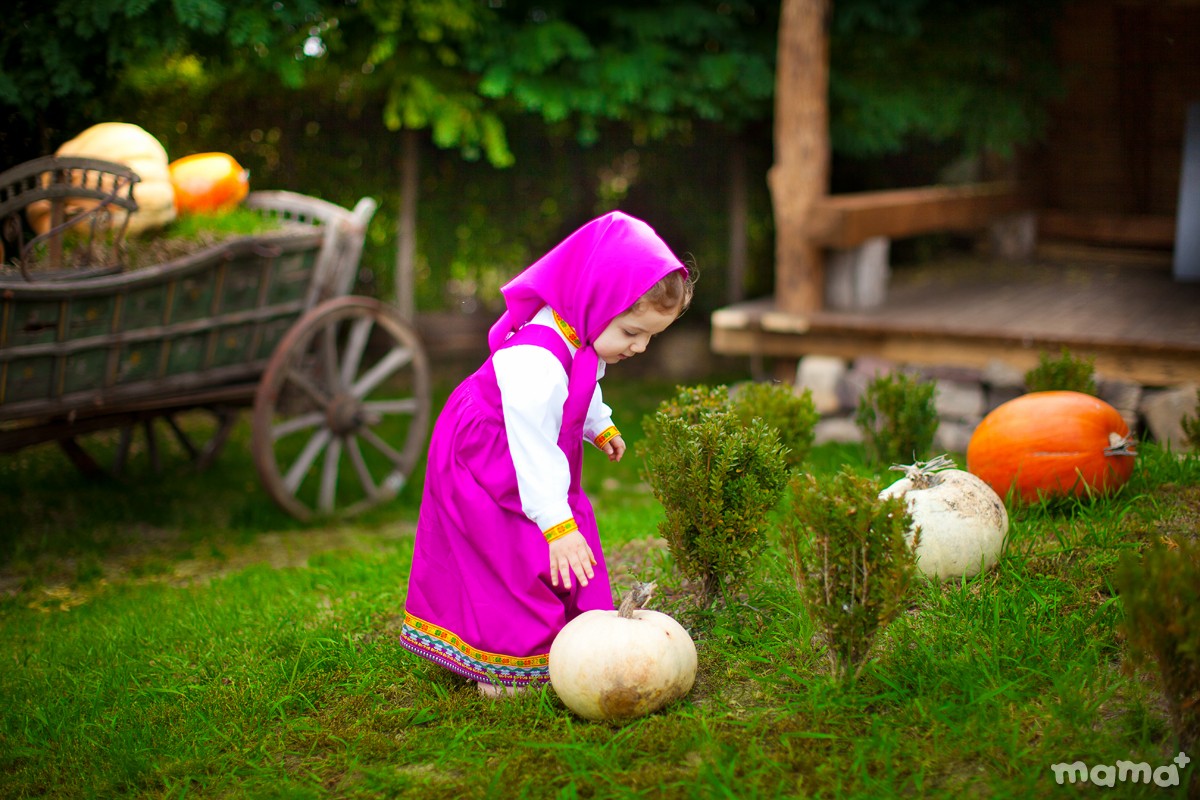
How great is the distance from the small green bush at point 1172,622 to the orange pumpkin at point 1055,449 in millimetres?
1428

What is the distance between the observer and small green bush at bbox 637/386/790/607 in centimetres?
299

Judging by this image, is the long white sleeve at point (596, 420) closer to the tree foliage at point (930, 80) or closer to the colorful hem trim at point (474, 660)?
the colorful hem trim at point (474, 660)

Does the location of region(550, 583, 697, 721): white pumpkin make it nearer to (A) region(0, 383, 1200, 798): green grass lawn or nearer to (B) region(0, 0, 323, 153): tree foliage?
(A) region(0, 383, 1200, 798): green grass lawn

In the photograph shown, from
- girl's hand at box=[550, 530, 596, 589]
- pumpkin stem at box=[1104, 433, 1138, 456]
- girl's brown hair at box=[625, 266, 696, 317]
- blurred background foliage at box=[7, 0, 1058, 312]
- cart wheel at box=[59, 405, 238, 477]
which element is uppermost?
blurred background foliage at box=[7, 0, 1058, 312]

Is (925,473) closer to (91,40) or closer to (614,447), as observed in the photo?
(614,447)

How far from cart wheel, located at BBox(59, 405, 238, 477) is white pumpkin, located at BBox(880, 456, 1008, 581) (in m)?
3.60

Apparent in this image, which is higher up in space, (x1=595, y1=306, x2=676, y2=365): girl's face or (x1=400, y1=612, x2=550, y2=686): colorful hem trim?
(x1=595, y1=306, x2=676, y2=365): girl's face

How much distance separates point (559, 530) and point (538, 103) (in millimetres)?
5115

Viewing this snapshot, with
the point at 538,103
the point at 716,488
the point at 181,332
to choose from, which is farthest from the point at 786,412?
the point at 538,103

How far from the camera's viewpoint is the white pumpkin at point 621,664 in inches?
102

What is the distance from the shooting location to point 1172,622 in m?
2.16

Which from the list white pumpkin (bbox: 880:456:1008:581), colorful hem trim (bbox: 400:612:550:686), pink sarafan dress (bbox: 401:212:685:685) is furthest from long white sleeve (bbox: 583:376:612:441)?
white pumpkin (bbox: 880:456:1008:581)

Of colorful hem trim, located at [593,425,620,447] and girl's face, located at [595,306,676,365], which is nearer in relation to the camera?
girl's face, located at [595,306,676,365]

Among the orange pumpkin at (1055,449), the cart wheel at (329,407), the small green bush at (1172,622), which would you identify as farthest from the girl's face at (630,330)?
the cart wheel at (329,407)
